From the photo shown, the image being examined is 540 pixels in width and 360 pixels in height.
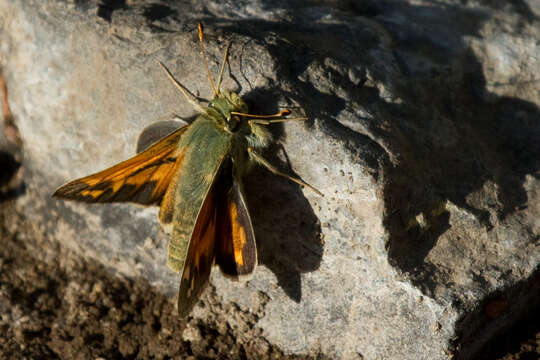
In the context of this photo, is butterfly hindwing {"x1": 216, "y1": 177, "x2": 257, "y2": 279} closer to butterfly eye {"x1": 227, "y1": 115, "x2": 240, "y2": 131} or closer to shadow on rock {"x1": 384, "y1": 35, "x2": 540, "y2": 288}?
butterfly eye {"x1": 227, "y1": 115, "x2": 240, "y2": 131}

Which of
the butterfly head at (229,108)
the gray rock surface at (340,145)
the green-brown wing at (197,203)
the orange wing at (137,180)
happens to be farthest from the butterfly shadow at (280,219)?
the orange wing at (137,180)

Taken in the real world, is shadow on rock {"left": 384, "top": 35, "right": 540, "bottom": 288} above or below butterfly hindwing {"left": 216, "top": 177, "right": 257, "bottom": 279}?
above

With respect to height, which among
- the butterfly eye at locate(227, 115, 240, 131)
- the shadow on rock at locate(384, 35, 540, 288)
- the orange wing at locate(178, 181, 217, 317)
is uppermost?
the butterfly eye at locate(227, 115, 240, 131)

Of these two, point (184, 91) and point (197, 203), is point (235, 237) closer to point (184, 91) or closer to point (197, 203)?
point (197, 203)

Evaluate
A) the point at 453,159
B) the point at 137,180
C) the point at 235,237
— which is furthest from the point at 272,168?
the point at 453,159

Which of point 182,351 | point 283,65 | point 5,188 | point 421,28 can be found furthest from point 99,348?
point 421,28

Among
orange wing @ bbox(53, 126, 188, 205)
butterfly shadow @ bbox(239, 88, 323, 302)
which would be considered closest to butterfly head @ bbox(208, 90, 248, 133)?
butterfly shadow @ bbox(239, 88, 323, 302)

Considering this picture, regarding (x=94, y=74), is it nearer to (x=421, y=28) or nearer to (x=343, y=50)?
(x=343, y=50)
